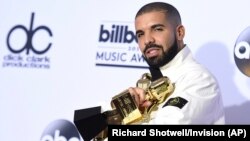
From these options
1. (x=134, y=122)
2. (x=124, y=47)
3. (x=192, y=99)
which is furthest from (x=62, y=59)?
(x=192, y=99)

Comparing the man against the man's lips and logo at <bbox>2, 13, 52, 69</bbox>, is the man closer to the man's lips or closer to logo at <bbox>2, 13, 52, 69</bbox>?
the man's lips

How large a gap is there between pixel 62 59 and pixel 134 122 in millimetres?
378

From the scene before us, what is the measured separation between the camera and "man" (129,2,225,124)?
5.92 ft

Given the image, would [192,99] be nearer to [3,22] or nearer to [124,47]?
[124,47]

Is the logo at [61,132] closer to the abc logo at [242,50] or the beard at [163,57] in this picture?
the beard at [163,57]

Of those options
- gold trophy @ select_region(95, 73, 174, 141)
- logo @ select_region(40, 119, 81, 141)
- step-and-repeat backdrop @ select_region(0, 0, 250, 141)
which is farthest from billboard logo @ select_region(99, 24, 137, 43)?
logo @ select_region(40, 119, 81, 141)

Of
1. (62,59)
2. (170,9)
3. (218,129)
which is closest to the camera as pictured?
(218,129)

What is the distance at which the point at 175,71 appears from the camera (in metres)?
1.89

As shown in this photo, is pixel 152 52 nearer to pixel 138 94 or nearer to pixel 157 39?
pixel 157 39

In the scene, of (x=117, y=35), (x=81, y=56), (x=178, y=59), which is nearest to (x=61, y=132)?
(x=81, y=56)

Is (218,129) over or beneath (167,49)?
beneath

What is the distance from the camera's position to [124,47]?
6.61ft

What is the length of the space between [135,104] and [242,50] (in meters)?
0.39

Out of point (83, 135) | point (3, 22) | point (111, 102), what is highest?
point (3, 22)
